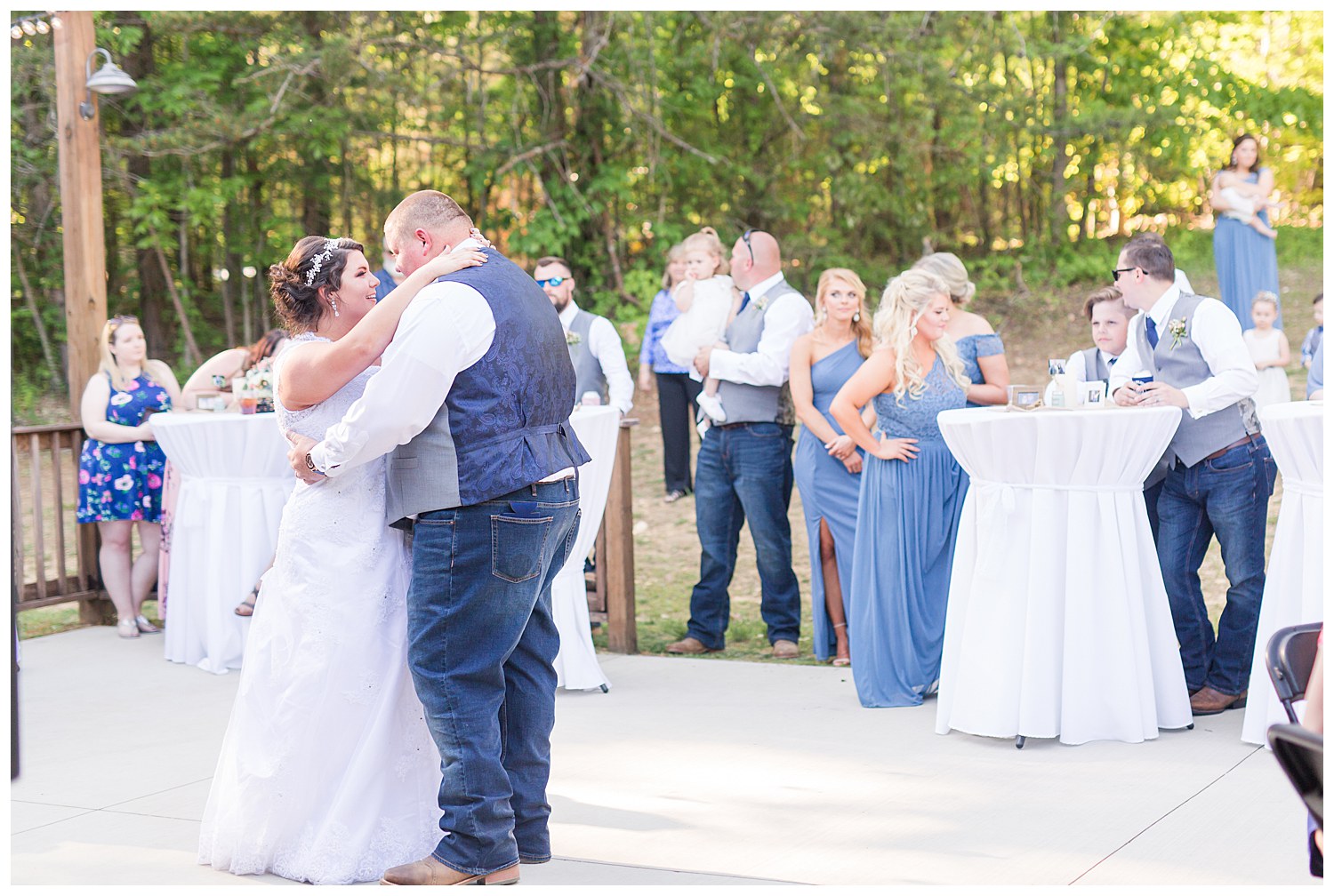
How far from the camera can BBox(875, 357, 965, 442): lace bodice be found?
16.6ft

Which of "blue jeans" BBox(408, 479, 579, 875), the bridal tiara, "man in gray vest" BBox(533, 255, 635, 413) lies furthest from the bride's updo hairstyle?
"man in gray vest" BBox(533, 255, 635, 413)

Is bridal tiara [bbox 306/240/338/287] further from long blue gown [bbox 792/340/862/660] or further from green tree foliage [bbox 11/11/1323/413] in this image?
green tree foliage [bbox 11/11/1323/413]

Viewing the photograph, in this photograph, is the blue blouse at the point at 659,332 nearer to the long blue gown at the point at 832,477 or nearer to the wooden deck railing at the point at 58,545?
the long blue gown at the point at 832,477

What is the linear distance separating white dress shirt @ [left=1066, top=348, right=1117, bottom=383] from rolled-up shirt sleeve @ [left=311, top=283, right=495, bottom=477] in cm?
258

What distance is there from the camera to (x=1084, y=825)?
352 cm

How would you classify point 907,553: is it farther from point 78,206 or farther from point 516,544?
point 78,206

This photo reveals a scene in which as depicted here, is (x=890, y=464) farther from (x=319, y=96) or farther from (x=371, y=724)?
(x=319, y=96)

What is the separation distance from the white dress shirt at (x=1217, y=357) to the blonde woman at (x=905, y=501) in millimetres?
720

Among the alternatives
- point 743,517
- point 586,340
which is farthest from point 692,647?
point 586,340

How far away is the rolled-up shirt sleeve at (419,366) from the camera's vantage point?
2.94 m

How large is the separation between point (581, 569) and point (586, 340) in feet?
5.73

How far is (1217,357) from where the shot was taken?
455cm

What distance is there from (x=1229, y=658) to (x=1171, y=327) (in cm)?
120
